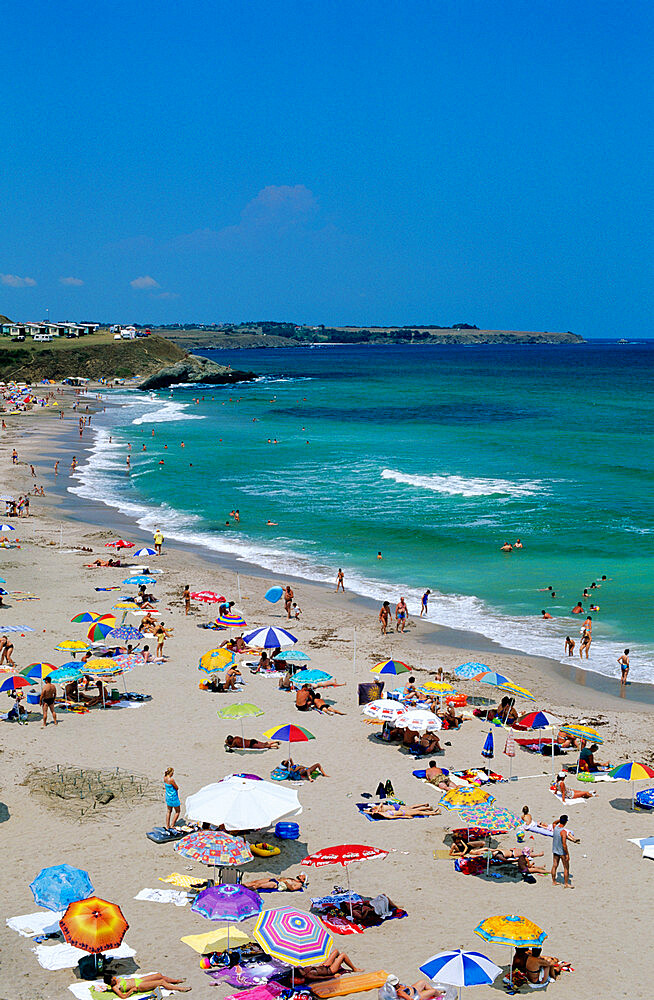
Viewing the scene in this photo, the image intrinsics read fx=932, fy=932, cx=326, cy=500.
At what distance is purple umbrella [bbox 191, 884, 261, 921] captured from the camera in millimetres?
10984

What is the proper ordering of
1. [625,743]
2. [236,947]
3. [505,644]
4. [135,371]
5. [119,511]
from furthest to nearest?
1. [135,371]
2. [119,511]
3. [505,644]
4. [625,743]
5. [236,947]

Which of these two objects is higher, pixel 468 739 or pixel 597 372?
pixel 597 372

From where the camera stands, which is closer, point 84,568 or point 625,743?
point 625,743

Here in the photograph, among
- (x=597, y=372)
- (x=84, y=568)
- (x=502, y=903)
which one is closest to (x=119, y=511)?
(x=84, y=568)

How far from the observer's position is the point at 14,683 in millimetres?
19578

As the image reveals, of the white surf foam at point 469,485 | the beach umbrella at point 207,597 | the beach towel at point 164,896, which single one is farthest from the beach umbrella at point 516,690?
the white surf foam at point 469,485

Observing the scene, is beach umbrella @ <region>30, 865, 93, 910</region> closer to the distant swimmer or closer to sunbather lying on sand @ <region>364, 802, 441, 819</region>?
sunbather lying on sand @ <region>364, 802, 441, 819</region>

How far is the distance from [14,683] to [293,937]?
444 inches

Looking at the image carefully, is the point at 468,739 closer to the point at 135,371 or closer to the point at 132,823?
the point at 132,823

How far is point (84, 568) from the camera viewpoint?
33.1m

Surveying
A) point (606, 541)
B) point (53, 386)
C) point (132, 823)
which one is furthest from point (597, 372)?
point (132, 823)

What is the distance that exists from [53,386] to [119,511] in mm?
85546

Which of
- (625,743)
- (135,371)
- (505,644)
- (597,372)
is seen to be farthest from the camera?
(597,372)

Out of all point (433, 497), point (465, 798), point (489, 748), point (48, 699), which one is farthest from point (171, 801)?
point (433, 497)
